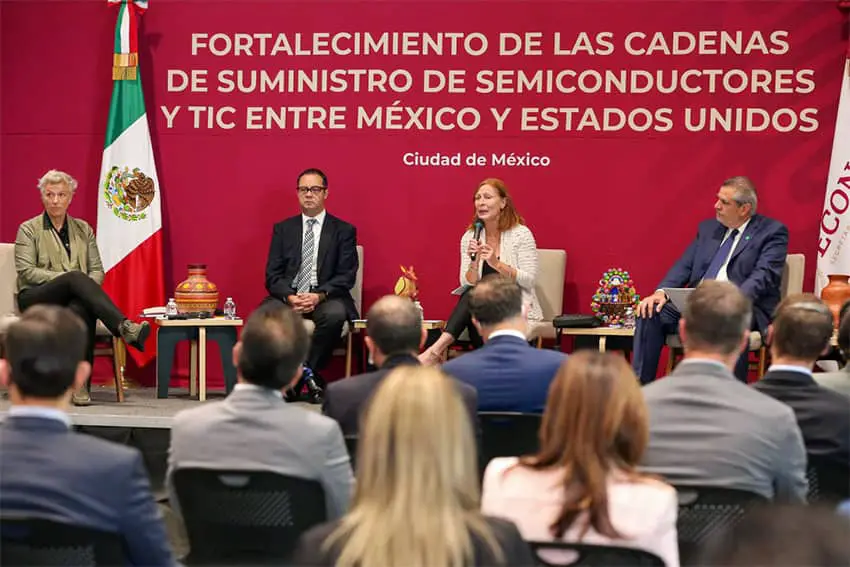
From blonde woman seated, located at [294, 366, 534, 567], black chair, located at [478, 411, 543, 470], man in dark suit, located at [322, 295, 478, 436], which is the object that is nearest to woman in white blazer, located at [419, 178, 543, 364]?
man in dark suit, located at [322, 295, 478, 436]

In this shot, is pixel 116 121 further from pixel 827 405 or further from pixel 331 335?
pixel 827 405

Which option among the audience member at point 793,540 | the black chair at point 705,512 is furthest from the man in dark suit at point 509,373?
the audience member at point 793,540

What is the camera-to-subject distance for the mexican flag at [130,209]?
6.65 meters

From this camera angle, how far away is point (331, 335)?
596 cm

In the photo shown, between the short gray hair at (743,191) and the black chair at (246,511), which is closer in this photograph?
the black chair at (246,511)

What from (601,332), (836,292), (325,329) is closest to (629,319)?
(601,332)

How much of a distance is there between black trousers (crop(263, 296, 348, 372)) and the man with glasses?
0.88 metres

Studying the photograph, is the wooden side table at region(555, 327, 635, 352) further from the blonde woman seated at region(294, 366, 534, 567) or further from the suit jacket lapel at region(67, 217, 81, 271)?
the blonde woman seated at region(294, 366, 534, 567)

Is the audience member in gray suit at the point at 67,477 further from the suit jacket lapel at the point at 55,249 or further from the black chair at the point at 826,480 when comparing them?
the suit jacket lapel at the point at 55,249

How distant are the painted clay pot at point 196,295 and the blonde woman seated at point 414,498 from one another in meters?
4.48

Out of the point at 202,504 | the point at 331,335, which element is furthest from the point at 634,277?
the point at 202,504

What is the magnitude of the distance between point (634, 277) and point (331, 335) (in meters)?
1.79

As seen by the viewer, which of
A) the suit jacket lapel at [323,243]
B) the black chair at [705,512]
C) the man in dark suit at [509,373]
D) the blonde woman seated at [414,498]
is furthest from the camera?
the suit jacket lapel at [323,243]

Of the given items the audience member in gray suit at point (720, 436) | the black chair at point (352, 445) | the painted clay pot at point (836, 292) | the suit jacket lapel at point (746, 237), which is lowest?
the black chair at point (352, 445)
